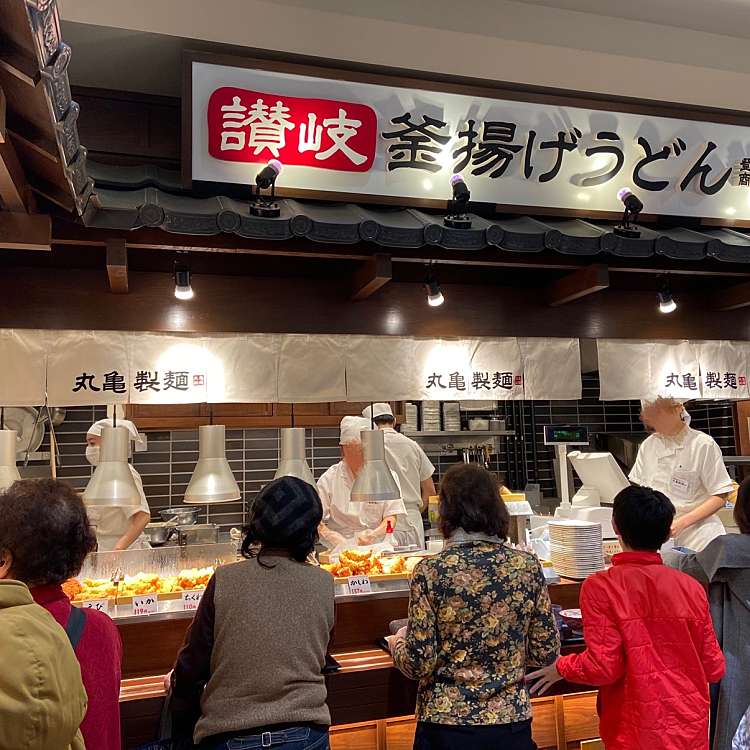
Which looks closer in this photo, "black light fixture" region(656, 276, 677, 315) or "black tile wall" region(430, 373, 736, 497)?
"black light fixture" region(656, 276, 677, 315)

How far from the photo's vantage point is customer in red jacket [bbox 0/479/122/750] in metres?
2.16

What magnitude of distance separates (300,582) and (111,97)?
4.30m

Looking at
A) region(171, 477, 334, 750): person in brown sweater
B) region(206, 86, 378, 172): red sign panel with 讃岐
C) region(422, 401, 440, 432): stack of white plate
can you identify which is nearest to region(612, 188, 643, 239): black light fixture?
region(206, 86, 378, 172): red sign panel with 讃岐

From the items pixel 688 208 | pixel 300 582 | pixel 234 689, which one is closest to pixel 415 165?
pixel 688 208

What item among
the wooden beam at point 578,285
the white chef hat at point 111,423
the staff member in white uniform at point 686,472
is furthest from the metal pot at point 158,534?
the staff member in white uniform at point 686,472

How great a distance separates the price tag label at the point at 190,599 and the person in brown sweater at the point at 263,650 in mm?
1263

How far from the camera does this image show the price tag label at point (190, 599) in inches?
152

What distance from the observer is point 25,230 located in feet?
11.8

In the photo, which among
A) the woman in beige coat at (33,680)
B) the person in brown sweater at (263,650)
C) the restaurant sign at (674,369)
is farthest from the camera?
the restaurant sign at (674,369)

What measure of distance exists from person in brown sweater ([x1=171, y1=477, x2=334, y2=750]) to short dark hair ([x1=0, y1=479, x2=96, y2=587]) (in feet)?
1.64

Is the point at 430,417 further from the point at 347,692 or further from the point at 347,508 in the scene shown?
the point at 347,692

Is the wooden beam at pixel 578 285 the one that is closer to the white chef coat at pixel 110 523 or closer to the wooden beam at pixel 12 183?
the wooden beam at pixel 12 183

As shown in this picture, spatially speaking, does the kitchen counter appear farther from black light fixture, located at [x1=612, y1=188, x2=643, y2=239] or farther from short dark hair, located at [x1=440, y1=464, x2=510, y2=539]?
black light fixture, located at [x1=612, y1=188, x2=643, y2=239]

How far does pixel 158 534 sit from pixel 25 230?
447 centimetres
